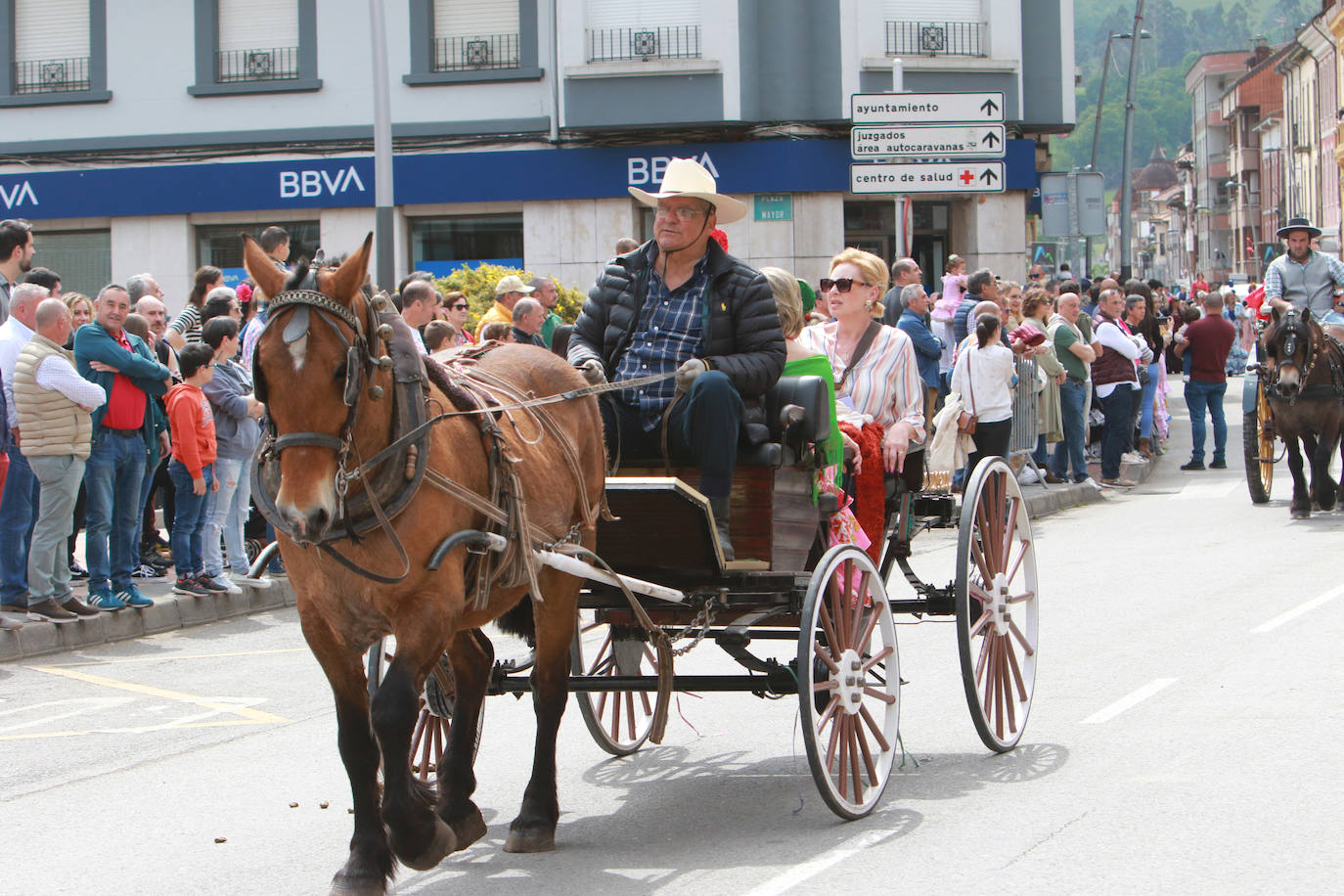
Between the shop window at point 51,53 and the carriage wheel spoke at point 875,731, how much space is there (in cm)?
2213

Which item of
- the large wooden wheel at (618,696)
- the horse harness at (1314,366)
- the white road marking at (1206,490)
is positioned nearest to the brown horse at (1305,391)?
the horse harness at (1314,366)

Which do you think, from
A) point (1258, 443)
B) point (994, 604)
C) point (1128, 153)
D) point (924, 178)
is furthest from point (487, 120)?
point (994, 604)

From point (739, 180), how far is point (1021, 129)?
15.5 ft

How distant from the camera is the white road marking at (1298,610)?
9856mm

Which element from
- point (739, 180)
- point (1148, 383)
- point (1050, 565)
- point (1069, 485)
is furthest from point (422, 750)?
point (739, 180)

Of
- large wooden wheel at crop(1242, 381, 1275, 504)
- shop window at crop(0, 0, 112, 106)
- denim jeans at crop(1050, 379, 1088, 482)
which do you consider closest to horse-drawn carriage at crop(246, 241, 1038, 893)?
large wooden wheel at crop(1242, 381, 1275, 504)

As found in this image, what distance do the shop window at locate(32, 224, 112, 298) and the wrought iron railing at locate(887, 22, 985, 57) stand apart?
1262 cm

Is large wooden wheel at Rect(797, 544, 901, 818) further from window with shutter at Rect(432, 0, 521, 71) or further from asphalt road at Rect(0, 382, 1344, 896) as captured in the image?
window with shutter at Rect(432, 0, 521, 71)

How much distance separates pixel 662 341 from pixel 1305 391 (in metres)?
10.6

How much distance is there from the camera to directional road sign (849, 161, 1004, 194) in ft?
52.2

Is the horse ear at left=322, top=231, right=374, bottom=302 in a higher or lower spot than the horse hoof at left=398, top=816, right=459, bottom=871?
higher

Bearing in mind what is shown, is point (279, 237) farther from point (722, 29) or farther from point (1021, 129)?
point (1021, 129)

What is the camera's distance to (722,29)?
78.5 feet

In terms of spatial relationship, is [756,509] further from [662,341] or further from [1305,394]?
[1305,394]
